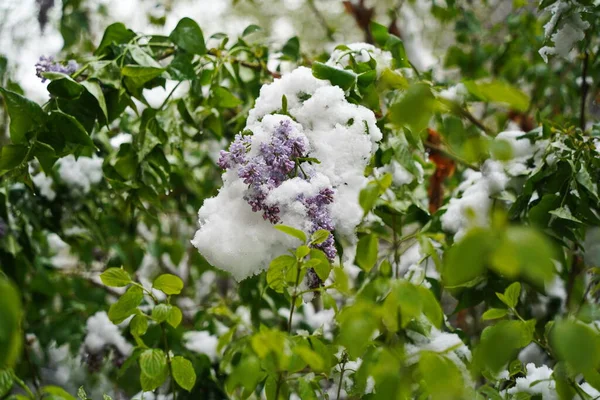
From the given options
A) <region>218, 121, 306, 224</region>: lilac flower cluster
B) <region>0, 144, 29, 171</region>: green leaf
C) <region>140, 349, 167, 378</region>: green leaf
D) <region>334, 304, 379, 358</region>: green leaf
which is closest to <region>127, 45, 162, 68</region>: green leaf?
<region>0, 144, 29, 171</region>: green leaf

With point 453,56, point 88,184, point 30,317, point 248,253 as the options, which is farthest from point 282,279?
point 453,56

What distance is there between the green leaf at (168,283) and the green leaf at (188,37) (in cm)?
46

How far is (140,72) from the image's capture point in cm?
82

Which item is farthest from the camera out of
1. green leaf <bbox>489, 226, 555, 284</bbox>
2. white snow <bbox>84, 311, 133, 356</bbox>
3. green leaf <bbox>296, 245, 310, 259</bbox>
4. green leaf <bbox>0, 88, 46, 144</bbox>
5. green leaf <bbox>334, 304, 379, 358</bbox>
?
white snow <bbox>84, 311, 133, 356</bbox>

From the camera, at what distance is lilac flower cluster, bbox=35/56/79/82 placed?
32.1 inches

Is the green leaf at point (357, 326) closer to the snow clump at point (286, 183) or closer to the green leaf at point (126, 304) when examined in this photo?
the snow clump at point (286, 183)

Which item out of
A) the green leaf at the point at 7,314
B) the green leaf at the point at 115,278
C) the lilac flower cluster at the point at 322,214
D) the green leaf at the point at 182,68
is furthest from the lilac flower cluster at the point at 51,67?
the green leaf at the point at 7,314

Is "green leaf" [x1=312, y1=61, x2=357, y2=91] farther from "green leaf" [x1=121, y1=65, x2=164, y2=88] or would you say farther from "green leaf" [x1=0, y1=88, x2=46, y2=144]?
"green leaf" [x1=0, y1=88, x2=46, y2=144]

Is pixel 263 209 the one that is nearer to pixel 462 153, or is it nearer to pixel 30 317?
pixel 462 153

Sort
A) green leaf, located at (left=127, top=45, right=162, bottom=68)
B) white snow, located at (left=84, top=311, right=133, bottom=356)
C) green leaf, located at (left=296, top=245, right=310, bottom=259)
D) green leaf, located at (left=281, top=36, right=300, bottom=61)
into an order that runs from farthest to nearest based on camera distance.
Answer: white snow, located at (left=84, top=311, right=133, bottom=356)
green leaf, located at (left=281, top=36, right=300, bottom=61)
green leaf, located at (left=127, top=45, right=162, bottom=68)
green leaf, located at (left=296, top=245, right=310, bottom=259)

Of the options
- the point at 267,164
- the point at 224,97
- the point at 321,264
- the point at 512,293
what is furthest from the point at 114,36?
the point at 512,293

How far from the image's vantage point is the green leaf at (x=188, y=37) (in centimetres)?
92

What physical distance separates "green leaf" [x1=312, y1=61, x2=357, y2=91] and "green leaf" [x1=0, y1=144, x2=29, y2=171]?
376mm

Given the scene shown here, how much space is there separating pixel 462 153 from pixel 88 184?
40.5 inches
